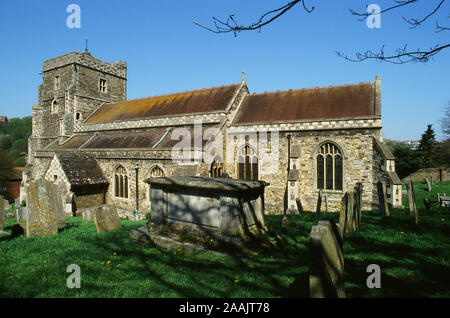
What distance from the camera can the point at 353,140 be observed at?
1309 centimetres

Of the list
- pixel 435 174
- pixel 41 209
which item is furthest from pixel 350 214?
pixel 435 174

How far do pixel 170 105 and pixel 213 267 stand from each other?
54.3 feet

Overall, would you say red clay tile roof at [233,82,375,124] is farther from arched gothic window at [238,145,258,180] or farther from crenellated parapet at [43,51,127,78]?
crenellated parapet at [43,51,127,78]

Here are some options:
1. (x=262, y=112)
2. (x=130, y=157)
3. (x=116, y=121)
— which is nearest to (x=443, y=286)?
(x=262, y=112)

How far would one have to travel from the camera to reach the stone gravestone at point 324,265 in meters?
2.71

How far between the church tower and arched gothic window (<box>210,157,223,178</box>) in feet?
49.6

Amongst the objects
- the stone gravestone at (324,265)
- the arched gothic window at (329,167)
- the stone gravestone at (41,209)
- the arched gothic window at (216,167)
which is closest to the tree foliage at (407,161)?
the arched gothic window at (329,167)

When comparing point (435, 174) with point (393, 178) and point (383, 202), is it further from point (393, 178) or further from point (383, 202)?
point (383, 202)

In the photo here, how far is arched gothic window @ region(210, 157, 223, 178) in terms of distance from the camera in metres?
14.2

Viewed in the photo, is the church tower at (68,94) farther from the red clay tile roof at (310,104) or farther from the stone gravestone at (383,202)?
the stone gravestone at (383,202)

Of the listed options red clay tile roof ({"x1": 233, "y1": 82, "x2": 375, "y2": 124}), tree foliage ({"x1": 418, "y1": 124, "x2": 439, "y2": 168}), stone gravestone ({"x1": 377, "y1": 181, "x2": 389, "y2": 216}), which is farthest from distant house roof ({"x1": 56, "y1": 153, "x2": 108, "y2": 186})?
tree foliage ({"x1": 418, "y1": 124, "x2": 439, "y2": 168})

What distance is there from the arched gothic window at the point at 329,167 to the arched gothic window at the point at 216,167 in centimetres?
537

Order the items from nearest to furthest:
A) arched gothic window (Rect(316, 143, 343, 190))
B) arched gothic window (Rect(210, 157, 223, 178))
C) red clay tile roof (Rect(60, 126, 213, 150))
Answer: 1. arched gothic window (Rect(316, 143, 343, 190))
2. arched gothic window (Rect(210, 157, 223, 178))
3. red clay tile roof (Rect(60, 126, 213, 150))
